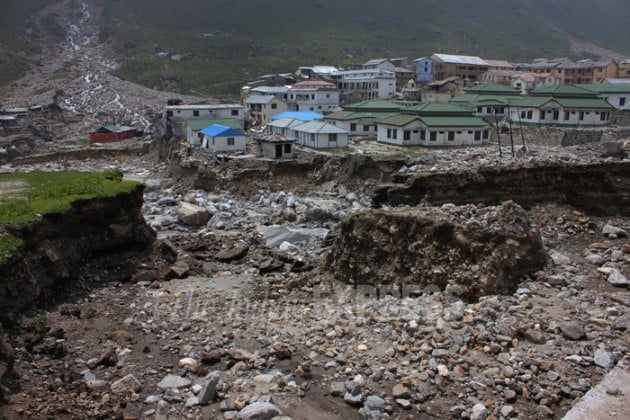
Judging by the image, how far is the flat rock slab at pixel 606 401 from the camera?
45.3ft

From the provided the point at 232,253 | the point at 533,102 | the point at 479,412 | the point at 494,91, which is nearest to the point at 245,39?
the point at 494,91

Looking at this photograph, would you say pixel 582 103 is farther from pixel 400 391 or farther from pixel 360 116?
pixel 400 391

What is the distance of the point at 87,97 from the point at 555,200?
90.7 metres

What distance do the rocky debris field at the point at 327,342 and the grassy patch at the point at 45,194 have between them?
3.28 m

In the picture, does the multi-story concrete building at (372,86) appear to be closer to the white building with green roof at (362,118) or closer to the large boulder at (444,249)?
the white building with green roof at (362,118)

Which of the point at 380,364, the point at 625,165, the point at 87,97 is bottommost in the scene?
the point at 380,364

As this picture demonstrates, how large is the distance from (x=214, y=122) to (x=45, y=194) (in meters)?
36.3

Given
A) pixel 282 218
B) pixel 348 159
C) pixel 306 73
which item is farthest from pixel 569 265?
pixel 306 73

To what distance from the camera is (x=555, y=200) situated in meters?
33.8

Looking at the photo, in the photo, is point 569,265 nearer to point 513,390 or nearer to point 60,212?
point 513,390

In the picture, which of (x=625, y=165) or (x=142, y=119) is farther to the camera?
(x=142, y=119)

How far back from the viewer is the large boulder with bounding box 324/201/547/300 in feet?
68.4

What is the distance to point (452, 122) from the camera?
57.2 m

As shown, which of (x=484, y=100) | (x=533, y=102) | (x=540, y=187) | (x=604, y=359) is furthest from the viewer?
(x=484, y=100)
